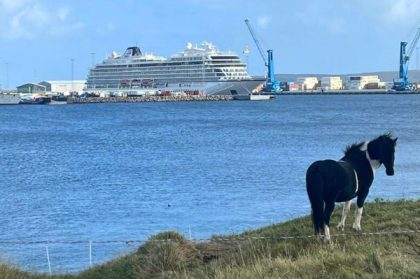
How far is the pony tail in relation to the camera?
804 centimetres

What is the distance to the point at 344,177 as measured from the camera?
8211 mm

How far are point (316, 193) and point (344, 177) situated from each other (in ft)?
1.27

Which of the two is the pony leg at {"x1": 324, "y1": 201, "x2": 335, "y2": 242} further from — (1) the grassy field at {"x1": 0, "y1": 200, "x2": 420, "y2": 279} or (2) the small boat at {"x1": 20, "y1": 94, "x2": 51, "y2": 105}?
(2) the small boat at {"x1": 20, "y1": 94, "x2": 51, "y2": 105}

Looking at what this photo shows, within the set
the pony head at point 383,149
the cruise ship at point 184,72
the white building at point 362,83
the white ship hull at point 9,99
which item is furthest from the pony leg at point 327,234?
the white building at point 362,83

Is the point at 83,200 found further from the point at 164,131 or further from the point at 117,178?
the point at 164,131

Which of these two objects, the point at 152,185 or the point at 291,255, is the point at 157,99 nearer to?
the point at 152,185

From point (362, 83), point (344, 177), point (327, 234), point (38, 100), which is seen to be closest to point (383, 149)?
point (344, 177)

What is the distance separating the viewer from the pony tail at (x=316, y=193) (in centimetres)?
804

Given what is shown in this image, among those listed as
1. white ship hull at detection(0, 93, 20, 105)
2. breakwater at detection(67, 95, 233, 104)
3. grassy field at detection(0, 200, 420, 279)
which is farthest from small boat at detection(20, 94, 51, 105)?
grassy field at detection(0, 200, 420, 279)

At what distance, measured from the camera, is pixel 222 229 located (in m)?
17.3

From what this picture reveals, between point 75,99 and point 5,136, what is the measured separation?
7782 centimetres

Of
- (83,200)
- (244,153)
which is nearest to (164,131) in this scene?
(244,153)

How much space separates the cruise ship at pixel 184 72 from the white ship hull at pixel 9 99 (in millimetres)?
24119

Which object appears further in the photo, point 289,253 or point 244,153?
point 244,153
